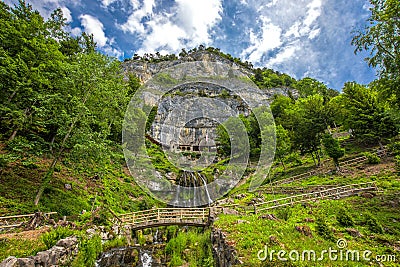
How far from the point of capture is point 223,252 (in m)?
8.30

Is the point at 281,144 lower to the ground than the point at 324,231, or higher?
higher

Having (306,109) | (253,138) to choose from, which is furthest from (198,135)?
(306,109)

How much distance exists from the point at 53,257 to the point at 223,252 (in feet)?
21.6

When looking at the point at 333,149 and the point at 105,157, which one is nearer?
the point at 105,157

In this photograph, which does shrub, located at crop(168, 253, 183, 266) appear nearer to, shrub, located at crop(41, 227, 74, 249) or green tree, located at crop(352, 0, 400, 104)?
shrub, located at crop(41, 227, 74, 249)

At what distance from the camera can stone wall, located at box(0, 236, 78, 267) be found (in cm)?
611

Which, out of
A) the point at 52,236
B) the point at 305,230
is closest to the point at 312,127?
the point at 305,230

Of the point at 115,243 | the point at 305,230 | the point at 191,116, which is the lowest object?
the point at 115,243

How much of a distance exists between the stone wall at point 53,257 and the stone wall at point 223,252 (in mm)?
6314

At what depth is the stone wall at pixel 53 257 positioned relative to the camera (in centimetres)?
611

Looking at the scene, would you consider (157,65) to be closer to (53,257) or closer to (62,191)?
(62,191)

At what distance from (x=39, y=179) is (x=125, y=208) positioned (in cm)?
766

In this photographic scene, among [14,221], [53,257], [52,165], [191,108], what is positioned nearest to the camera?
[53,257]

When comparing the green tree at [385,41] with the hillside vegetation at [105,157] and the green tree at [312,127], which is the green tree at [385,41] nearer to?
the hillside vegetation at [105,157]
